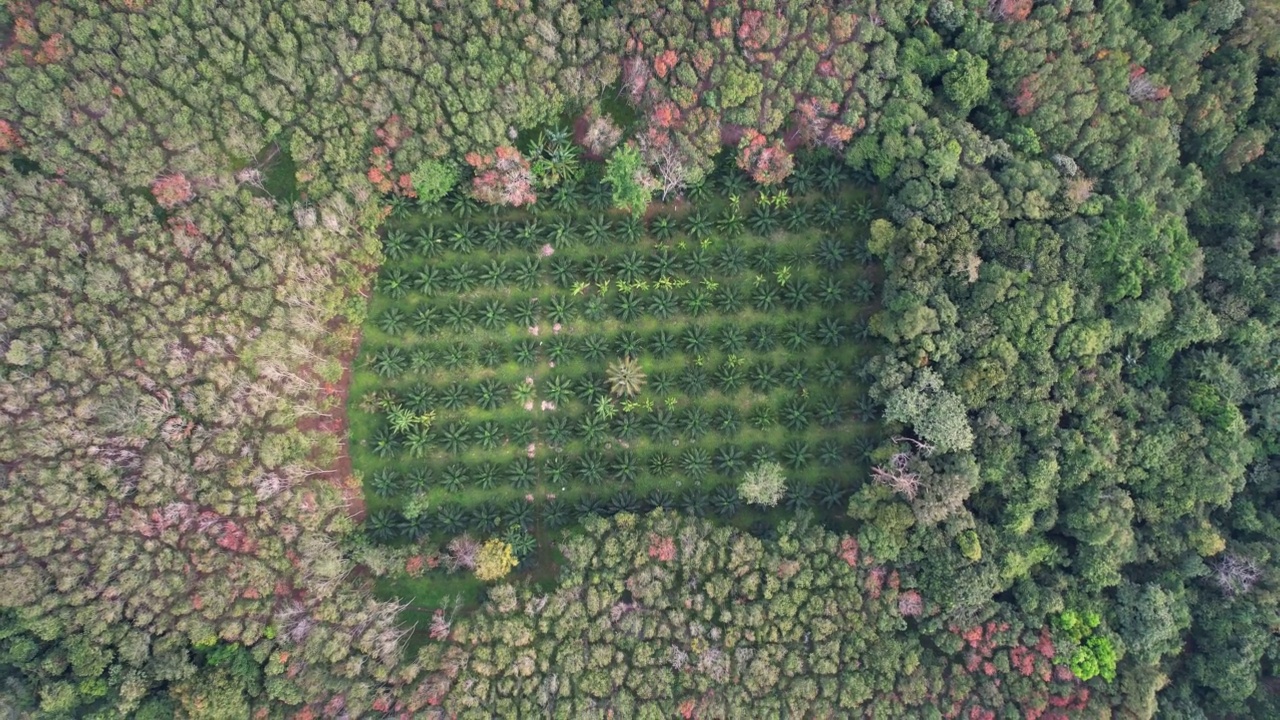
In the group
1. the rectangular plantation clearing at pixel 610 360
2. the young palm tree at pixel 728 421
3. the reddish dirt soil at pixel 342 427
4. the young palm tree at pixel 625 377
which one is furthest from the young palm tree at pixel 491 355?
the young palm tree at pixel 728 421

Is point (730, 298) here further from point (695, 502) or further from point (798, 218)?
point (695, 502)

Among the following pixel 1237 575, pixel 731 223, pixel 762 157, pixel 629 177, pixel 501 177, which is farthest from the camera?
pixel 731 223

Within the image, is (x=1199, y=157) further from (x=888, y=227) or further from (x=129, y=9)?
(x=129, y=9)

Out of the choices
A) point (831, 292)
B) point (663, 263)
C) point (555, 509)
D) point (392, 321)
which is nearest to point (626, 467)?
point (555, 509)

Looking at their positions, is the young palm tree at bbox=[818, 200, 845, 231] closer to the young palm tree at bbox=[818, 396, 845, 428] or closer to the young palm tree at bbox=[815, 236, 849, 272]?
the young palm tree at bbox=[815, 236, 849, 272]

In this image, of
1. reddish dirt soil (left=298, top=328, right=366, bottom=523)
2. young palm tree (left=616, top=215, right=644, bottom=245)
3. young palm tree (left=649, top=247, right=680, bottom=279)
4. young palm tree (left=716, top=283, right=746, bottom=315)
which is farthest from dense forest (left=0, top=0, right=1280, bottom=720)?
young palm tree (left=716, top=283, right=746, bottom=315)

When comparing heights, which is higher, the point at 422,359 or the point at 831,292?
the point at 422,359
